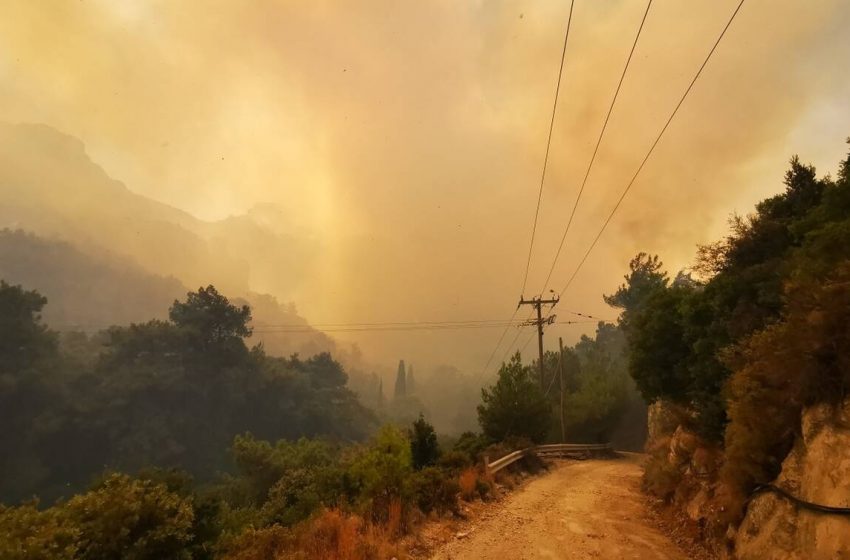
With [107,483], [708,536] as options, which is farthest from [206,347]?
[708,536]

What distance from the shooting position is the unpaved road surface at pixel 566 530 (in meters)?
9.31

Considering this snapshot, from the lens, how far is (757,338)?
889 cm

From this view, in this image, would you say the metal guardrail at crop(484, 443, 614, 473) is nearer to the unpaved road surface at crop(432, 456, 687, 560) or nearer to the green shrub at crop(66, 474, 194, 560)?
the unpaved road surface at crop(432, 456, 687, 560)

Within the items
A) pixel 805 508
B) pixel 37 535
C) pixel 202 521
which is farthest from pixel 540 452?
pixel 37 535

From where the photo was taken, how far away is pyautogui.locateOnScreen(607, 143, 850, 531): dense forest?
277 inches

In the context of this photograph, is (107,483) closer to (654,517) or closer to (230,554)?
(230,554)

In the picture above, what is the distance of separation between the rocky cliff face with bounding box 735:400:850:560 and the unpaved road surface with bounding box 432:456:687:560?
2.86 m

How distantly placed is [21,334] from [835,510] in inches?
3695

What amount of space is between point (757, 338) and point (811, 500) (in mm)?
3641

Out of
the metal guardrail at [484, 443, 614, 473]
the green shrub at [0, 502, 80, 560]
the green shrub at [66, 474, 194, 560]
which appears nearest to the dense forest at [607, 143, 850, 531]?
the metal guardrail at [484, 443, 614, 473]

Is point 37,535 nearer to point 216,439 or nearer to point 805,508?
point 805,508

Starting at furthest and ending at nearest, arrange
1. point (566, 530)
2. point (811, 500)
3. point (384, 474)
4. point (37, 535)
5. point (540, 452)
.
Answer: point (540, 452) < point (384, 474) < point (566, 530) < point (37, 535) < point (811, 500)

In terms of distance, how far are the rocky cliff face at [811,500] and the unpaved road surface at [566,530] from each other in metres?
2.86

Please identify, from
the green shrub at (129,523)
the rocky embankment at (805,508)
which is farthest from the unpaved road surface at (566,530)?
the green shrub at (129,523)
